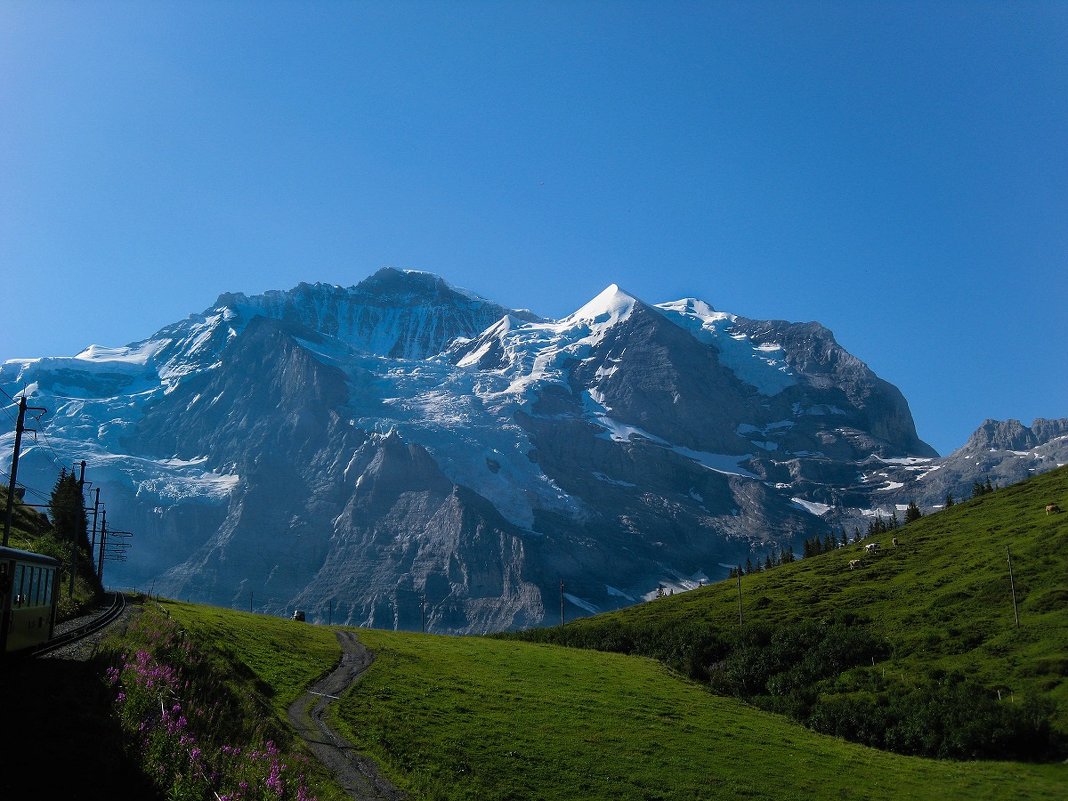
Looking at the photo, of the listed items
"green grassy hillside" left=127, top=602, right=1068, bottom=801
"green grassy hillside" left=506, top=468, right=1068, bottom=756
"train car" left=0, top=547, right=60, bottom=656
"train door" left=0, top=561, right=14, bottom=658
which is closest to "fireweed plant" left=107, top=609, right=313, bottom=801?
"green grassy hillside" left=127, top=602, right=1068, bottom=801

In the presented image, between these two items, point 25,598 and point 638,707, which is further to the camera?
point 638,707

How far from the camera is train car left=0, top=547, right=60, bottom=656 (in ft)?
110

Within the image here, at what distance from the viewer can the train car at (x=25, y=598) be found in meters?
A: 33.5

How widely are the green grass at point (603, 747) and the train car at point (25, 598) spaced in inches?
594

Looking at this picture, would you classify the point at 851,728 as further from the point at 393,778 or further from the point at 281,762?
the point at 281,762

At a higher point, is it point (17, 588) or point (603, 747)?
point (17, 588)

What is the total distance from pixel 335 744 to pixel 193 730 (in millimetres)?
11934

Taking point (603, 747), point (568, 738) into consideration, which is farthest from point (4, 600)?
point (603, 747)

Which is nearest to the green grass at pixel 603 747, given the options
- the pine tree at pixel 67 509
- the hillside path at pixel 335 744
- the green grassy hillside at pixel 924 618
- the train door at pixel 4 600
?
the hillside path at pixel 335 744

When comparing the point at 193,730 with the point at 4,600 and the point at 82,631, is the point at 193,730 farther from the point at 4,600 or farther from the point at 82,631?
the point at 82,631

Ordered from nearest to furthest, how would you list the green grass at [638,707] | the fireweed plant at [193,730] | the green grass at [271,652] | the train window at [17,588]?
the fireweed plant at [193,730] → the train window at [17,588] → the green grass at [638,707] → the green grass at [271,652]

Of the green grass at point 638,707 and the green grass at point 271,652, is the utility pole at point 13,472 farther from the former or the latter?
the green grass at point 638,707

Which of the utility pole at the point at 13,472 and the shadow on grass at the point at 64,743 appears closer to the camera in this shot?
the shadow on grass at the point at 64,743

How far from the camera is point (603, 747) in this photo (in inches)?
1742
